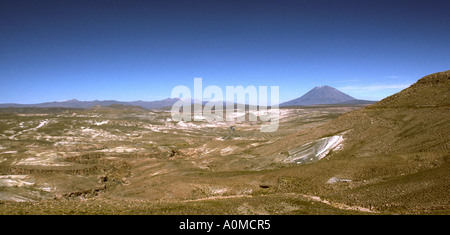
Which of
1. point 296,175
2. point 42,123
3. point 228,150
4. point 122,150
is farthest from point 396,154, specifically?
point 42,123

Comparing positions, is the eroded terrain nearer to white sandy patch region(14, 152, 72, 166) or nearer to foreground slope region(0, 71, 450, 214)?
white sandy patch region(14, 152, 72, 166)

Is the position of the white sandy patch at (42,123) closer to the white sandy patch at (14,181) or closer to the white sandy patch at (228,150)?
the white sandy patch at (14,181)

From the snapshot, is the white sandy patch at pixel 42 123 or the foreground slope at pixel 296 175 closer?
the foreground slope at pixel 296 175

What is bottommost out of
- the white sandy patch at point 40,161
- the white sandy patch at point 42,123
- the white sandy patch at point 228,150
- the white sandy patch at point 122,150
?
the white sandy patch at point 122,150

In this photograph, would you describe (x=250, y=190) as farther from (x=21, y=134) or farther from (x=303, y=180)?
(x=21, y=134)

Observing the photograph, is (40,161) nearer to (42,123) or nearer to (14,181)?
(14,181)

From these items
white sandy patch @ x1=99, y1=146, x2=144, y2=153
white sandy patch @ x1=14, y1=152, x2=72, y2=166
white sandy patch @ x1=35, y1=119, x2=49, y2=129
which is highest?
white sandy patch @ x1=35, y1=119, x2=49, y2=129

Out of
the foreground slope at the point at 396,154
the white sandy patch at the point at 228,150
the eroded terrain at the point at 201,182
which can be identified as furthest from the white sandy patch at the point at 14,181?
the foreground slope at the point at 396,154

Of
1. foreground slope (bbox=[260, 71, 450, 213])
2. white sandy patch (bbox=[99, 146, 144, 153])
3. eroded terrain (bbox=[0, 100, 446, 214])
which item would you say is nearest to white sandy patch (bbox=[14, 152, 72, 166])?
eroded terrain (bbox=[0, 100, 446, 214])

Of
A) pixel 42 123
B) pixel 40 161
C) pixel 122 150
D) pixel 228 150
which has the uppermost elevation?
pixel 42 123

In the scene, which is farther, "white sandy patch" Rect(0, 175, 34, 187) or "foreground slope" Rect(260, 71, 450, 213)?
"white sandy patch" Rect(0, 175, 34, 187)
